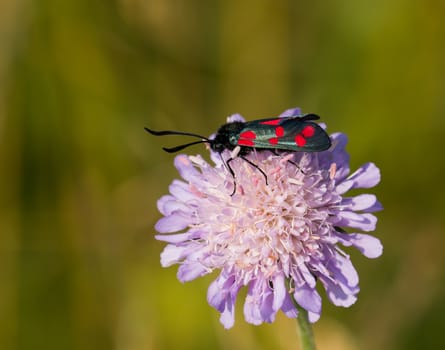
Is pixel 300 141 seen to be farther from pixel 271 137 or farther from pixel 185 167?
pixel 185 167

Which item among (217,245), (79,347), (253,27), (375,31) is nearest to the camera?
(217,245)

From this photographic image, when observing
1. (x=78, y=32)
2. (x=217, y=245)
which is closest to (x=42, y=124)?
(x=78, y=32)

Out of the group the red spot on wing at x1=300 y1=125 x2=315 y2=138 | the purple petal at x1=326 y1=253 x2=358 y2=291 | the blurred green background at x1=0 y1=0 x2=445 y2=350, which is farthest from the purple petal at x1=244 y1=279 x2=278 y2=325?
the blurred green background at x1=0 y1=0 x2=445 y2=350

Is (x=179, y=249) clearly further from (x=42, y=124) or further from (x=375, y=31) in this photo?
(x=375, y=31)

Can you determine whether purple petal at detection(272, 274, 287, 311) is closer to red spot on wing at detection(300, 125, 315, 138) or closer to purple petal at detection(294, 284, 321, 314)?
purple petal at detection(294, 284, 321, 314)

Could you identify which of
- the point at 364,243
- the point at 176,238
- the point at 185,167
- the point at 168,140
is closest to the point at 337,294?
the point at 364,243

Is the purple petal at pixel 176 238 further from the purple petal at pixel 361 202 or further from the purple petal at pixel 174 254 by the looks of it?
the purple petal at pixel 361 202

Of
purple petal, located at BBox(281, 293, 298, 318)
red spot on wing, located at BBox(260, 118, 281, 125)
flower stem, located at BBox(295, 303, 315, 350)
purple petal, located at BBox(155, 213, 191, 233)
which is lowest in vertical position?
flower stem, located at BBox(295, 303, 315, 350)
